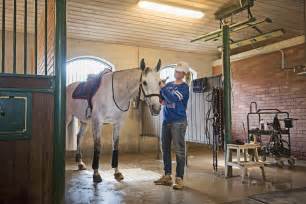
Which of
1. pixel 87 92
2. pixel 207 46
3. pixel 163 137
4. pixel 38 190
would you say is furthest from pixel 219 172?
pixel 207 46

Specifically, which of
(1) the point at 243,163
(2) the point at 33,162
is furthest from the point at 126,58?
(2) the point at 33,162

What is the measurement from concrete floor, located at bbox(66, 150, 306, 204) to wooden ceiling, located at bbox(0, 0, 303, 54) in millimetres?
2915

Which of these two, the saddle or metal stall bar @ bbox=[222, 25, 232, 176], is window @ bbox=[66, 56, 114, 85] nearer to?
the saddle

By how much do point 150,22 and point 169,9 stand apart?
90 cm

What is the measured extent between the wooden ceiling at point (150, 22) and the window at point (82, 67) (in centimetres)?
55

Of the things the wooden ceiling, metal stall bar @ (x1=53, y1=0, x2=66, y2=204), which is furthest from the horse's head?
the wooden ceiling

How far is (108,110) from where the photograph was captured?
12.9ft

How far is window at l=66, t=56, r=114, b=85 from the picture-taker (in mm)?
6547

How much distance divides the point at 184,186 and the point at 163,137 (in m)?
0.68

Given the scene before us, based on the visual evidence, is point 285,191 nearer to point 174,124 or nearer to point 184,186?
point 184,186

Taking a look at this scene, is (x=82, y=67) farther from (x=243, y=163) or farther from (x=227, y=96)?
(x=243, y=163)

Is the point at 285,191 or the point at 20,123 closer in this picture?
the point at 20,123

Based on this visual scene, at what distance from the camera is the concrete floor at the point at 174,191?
9.73 feet

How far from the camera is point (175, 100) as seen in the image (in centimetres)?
346
